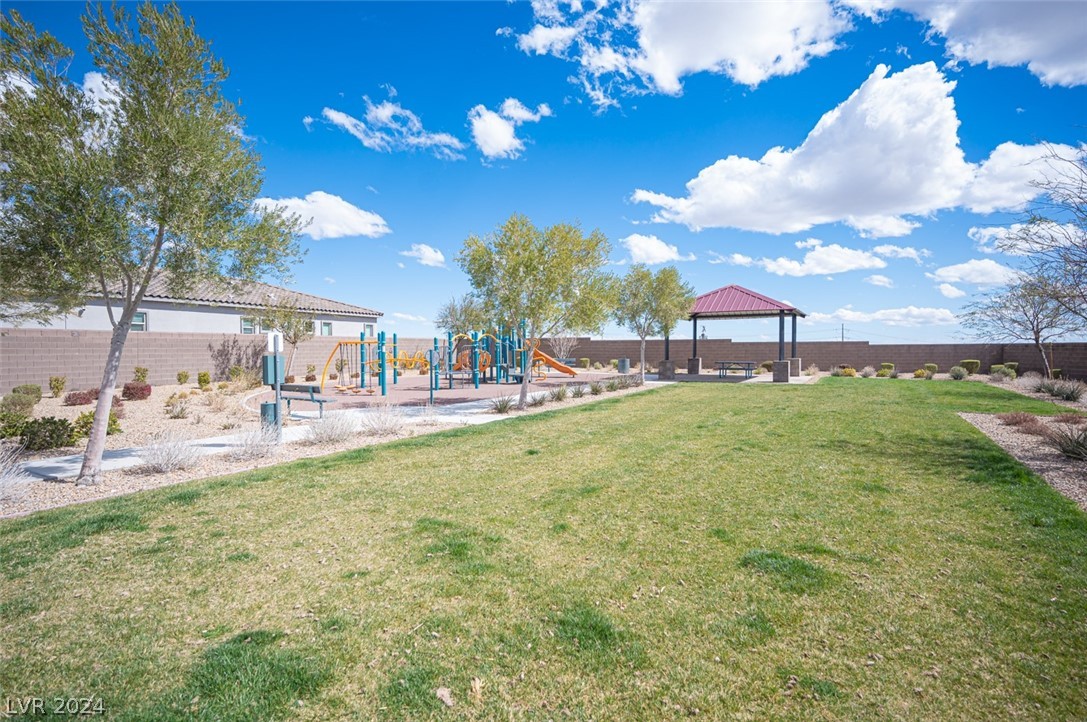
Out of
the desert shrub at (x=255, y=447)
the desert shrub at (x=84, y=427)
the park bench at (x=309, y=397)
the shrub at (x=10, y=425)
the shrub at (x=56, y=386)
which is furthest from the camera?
the shrub at (x=56, y=386)

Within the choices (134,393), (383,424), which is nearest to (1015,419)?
(383,424)

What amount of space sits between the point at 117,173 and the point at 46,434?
5327 mm

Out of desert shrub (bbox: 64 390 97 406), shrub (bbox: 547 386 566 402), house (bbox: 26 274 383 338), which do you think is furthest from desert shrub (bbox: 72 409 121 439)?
shrub (bbox: 547 386 566 402)

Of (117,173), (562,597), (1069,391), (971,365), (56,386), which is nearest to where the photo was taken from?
(562,597)

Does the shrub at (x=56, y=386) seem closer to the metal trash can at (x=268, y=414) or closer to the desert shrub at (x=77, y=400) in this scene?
the desert shrub at (x=77, y=400)

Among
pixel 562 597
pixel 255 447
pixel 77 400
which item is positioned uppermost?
pixel 77 400

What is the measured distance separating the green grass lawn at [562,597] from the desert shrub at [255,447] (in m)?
1.35

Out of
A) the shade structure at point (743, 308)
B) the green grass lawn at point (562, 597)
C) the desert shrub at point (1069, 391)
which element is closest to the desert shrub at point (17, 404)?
the green grass lawn at point (562, 597)

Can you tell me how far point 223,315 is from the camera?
23.7 m

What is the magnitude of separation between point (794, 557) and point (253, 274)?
8.01m

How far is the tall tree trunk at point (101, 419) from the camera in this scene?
6805 mm

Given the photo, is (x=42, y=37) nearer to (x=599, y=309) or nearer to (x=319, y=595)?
(x=319, y=595)

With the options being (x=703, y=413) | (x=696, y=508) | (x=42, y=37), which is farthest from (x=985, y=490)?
(x=42, y=37)

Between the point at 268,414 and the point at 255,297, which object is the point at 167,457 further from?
the point at 255,297
